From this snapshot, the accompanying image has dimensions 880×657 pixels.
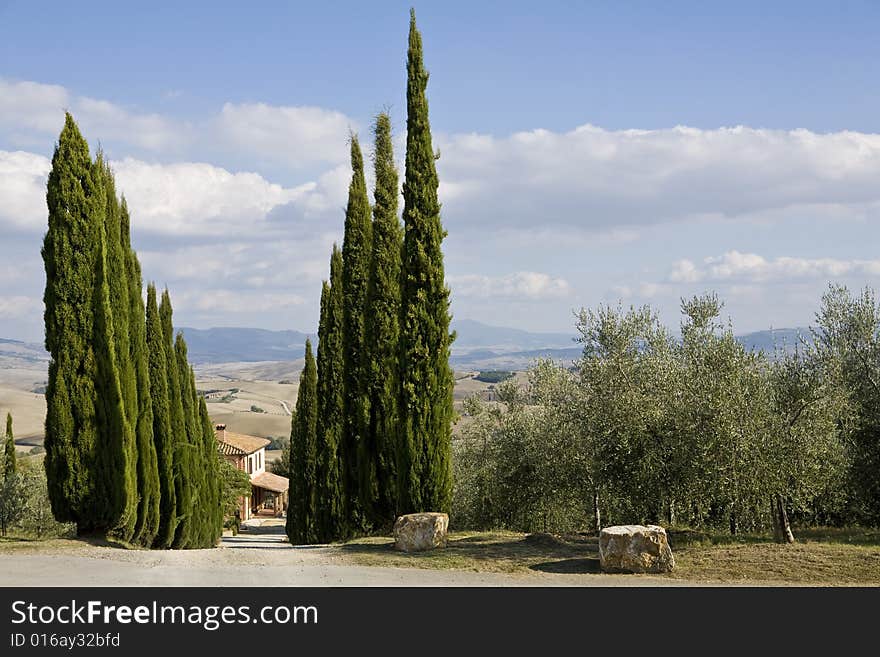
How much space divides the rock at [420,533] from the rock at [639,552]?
347 centimetres

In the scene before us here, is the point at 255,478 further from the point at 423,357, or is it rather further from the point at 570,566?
the point at 570,566

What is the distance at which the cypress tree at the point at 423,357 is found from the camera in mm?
16578

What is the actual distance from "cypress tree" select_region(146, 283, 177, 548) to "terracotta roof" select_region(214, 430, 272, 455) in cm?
2868

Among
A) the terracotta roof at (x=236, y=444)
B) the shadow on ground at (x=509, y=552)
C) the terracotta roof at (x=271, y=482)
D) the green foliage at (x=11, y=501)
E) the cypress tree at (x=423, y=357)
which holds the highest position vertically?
the cypress tree at (x=423, y=357)

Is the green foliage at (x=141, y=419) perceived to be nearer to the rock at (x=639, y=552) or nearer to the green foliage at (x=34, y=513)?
the green foliage at (x=34, y=513)

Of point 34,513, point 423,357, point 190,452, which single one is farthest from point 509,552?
point 34,513

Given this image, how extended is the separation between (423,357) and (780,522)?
7.77 meters

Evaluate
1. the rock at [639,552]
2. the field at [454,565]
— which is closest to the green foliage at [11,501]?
the field at [454,565]

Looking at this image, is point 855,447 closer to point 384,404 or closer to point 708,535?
point 708,535

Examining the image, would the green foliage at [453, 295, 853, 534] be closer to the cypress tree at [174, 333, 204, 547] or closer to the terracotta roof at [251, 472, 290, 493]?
the cypress tree at [174, 333, 204, 547]

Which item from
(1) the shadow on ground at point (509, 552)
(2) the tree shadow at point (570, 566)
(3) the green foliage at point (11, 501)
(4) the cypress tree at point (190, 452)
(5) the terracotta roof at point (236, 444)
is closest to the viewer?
(2) the tree shadow at point (570, 566)

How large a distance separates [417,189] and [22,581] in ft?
34.6

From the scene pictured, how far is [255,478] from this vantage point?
5594 cm

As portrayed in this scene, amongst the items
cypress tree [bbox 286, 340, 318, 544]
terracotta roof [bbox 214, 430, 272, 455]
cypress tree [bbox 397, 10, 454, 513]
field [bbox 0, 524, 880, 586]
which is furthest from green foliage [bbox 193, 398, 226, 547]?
terracotta roof [bbox 214, 430, 272, 455]
